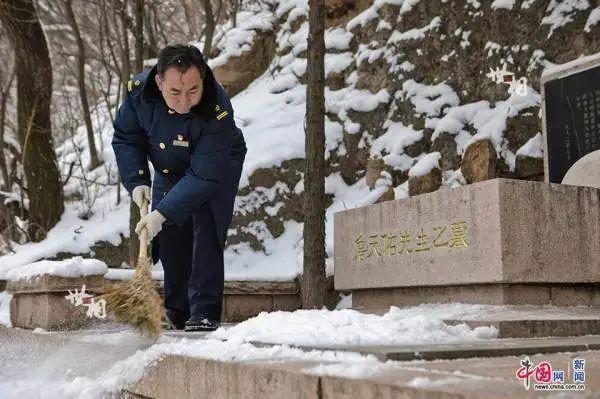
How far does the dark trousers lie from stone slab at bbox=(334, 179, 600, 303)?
6.04ft

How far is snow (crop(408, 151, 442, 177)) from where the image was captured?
8.41 meters

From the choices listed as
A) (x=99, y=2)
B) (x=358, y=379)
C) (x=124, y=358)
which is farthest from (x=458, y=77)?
(x=358, y=379)

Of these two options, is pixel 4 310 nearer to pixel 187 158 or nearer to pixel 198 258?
pixel 198 258

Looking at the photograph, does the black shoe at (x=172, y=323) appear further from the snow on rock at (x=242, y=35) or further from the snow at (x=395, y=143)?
the snow on rock at (x=242, y=35)

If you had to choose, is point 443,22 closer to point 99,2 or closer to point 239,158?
point 99,2

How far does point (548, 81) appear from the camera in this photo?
23.7ft

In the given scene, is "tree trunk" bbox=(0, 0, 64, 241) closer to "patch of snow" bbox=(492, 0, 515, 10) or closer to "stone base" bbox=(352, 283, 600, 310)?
"stone base" bbox=(352, 283, 600, 310)

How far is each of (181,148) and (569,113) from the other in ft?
15.3

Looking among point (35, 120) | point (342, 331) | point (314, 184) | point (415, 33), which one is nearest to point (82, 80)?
point (35, 120)

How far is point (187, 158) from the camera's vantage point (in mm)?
3855

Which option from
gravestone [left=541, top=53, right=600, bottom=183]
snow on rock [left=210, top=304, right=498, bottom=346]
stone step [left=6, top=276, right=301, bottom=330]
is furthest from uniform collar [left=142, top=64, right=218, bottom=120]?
gravestone [left=541, top=53, right=600, bottom=183]

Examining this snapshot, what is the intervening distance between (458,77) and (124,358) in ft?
23.9

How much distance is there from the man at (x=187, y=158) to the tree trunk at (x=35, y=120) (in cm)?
612

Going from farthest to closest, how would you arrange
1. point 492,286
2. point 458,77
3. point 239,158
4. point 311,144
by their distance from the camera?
point 458,77 < point 311,144 < point 492,286 < point 239,158
